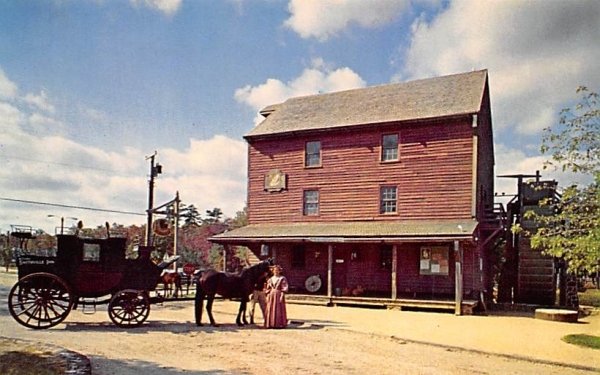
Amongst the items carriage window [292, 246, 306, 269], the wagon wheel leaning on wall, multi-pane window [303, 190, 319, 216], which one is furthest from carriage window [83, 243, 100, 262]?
multi-pane window [303, 190, 319, 216]

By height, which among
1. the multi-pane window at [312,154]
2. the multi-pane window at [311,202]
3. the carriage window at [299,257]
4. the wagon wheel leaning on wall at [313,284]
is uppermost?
the multi-pane window at [312,154]

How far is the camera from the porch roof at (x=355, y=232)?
17.3m

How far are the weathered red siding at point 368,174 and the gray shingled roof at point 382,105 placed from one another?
1.39 feet

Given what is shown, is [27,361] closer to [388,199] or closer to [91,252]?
[91,252]

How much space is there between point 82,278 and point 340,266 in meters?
11.6

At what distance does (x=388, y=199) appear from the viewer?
67.1ft

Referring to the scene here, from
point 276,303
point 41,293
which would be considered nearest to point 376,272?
point 276,303

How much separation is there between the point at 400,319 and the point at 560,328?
3.90 m

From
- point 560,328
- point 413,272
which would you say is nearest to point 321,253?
point 413,272

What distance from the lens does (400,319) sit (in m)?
14.8

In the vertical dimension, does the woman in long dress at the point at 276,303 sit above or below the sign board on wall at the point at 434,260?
below

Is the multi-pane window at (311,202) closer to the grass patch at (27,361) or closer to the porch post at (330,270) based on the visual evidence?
the porch post at (330,270)

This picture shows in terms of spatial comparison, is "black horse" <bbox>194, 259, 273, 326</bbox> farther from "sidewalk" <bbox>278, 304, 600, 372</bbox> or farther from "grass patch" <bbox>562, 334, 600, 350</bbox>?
"grass patch" <bbox>562, 334, 600, 350</bbox>

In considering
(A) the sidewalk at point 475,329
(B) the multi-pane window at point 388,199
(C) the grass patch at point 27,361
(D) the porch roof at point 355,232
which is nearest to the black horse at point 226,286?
(A) the sidewalk at point 475,329
